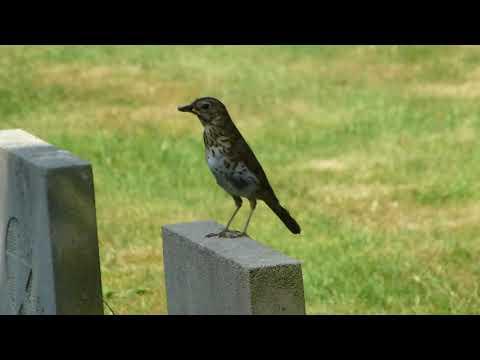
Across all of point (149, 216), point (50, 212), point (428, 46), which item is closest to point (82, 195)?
point (50, 212)

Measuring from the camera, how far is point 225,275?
520 cm

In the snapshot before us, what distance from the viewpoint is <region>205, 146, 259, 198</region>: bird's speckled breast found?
564 centimetres

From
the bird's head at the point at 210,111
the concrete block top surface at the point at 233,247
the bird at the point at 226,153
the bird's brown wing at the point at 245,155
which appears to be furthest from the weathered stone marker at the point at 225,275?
the bird's head at the point at 210,111

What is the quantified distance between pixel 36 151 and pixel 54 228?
63cm

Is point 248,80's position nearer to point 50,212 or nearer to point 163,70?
point 163,70

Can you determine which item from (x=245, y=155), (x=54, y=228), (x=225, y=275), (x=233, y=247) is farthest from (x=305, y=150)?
(x=225, y=275)

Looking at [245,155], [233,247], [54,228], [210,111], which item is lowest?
[233,247]

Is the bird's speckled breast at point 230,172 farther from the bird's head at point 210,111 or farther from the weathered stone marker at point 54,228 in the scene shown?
the weathered stone marker at point 54,228

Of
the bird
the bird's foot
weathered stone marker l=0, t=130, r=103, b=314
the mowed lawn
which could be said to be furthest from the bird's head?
the mowed lawn

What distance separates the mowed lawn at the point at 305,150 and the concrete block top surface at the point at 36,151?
1880 mm

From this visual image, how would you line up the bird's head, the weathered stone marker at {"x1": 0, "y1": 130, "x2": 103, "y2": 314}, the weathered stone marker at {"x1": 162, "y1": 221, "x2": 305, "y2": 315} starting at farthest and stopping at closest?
the weathered stone marker at {"x1": 0, "y1": 130, "x2": 103, "y2": 314}, the bird's head, the weathered stone marker at {"x1": 162, "y1": 221, "x2": 305, "y2": 315}

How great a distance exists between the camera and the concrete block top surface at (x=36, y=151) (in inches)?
255

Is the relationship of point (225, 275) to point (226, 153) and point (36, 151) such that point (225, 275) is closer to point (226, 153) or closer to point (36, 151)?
point (226, 153)

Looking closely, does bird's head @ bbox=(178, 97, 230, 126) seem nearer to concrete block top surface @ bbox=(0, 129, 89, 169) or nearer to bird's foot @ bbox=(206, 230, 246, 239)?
bird's foot @ bbox=(206, 230, 246, 239)
